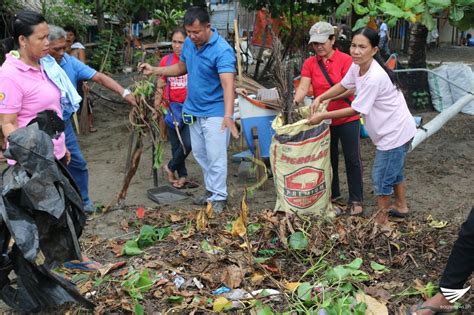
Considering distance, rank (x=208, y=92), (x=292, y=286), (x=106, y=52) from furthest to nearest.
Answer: (x=106, y=52) < (x=208, y=92) < (x=292, y=286)

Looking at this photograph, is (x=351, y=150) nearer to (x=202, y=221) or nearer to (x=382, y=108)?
(x=382, y=108)

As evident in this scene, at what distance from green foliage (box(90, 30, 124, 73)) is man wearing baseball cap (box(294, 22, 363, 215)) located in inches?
346

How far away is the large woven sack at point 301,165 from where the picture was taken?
4.65m

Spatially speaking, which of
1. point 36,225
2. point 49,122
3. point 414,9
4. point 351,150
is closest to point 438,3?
point 414,9

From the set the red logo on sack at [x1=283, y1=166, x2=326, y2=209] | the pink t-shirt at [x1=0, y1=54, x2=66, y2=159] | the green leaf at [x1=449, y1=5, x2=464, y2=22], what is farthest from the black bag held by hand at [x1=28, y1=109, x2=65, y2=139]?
the green leaf at [x1=449, y1=5, x2=464, y2=22]

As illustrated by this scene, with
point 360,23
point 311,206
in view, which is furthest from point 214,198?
point 360,23

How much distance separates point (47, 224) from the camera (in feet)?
10.2

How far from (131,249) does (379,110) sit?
7.22ft

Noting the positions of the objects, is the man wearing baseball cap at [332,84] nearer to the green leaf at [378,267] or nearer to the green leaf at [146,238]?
the green leaf at [378,267]

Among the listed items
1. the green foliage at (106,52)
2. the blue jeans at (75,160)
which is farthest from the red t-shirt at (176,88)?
the green foliage at (106,52)

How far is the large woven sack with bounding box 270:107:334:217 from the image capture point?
4648 millimetres

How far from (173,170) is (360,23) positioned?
A: 2.85 m

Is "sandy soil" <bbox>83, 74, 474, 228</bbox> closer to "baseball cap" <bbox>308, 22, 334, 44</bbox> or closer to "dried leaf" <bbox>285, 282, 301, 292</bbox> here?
"baseball cap" <bbox>308, 22, 334, 44</bbox>

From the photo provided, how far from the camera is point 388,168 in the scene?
4.59 metres
